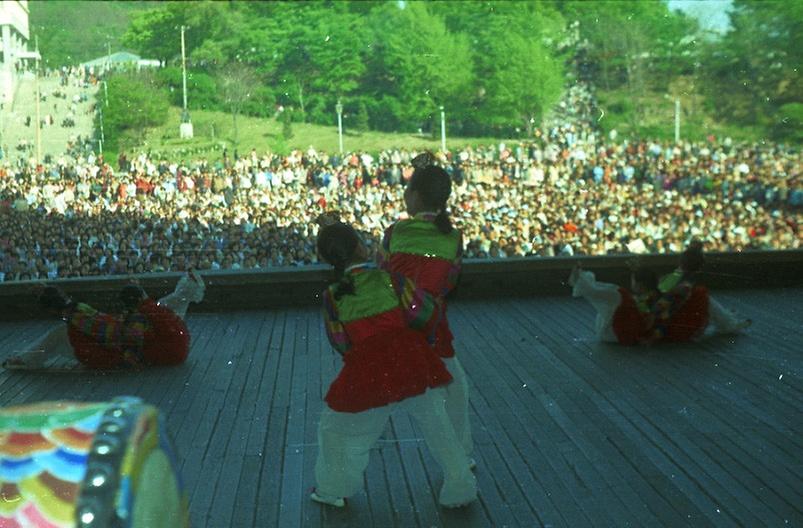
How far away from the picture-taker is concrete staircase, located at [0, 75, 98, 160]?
9.55m

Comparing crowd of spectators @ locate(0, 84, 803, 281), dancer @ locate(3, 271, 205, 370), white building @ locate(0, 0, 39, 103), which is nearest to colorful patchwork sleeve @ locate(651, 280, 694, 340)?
dancer @ locate(3, 271, 205, 370)

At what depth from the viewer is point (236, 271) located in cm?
920

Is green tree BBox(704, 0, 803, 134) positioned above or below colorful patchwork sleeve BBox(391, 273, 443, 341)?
above

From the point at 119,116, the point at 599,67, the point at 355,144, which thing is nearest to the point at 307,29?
the point at 355,144

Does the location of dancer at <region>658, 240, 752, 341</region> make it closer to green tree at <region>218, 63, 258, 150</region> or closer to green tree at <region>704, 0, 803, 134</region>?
green tree at <region>218, 63, 258, 150</region>

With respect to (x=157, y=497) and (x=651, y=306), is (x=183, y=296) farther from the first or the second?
(x=157, y=497)

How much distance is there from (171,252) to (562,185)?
4790 millimetres

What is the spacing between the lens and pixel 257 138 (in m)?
10.3

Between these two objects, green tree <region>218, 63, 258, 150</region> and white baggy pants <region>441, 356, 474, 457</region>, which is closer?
white baggy pants <region>441, 356, 474, 457</region>

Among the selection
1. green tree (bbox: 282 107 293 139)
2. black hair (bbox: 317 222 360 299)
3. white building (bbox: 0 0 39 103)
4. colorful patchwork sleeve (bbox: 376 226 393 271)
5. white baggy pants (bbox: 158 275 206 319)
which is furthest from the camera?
green tree (bbox: 282 107 293 139)

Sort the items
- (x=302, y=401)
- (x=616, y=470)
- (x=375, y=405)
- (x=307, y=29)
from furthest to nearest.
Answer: (x=307, y=29), (x=302, y=401), (x=616, y=470), (x=375, y=405)

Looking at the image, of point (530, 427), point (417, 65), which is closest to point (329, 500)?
point (530, 427)

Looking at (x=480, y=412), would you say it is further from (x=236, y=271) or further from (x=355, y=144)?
(x=355, y=144)

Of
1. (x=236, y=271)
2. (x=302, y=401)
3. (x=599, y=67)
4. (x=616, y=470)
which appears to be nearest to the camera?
(x=616, y=470)
